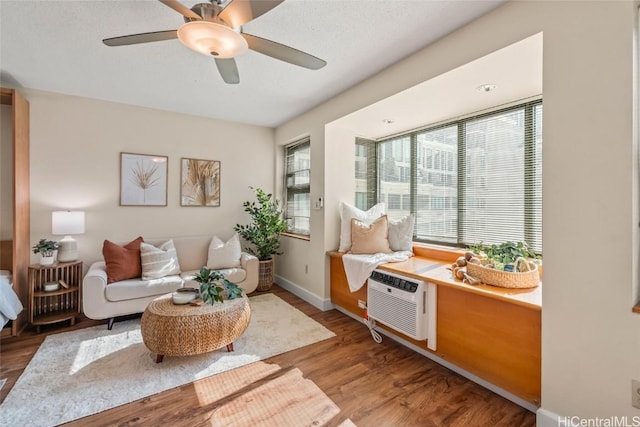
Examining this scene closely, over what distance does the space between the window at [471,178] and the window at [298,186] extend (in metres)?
0.90

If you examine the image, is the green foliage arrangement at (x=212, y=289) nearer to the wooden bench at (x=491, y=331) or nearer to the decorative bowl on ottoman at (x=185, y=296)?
the decorative bowl on ottoman at (x=185, y=296)

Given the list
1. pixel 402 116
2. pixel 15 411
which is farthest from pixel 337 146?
pixel 15 411

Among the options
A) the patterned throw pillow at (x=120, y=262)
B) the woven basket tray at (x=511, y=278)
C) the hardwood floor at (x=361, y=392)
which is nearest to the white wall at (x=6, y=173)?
the patterned throw pillow at (x=120, y=262)

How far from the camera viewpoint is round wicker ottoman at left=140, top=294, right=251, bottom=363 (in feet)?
6.63

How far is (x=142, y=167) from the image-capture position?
11.7 feet

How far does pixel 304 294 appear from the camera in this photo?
3.67 meters

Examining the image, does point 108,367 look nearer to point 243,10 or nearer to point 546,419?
point 243,10

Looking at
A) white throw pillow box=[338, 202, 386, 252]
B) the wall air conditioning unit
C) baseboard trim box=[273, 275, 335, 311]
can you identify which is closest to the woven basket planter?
baseboard trim box=[273, 275, 335, 311]

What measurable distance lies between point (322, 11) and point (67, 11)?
1.68m

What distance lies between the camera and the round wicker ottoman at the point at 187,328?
202 cm

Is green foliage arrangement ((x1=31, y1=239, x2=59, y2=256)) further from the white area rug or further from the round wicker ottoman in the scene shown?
the round wicker ottoman

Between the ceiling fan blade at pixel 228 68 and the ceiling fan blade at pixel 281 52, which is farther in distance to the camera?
the ceiling fan blade at pixel 228 68

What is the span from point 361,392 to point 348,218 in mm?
1843

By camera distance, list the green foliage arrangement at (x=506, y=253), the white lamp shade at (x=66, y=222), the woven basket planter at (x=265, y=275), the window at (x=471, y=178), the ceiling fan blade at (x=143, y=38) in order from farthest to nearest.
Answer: the woven basket planter at (x=265, y=275) → the white lamp shade at (x=66, y=222) → the window at (x=471, y=178) → the green foliage arrangement at (x=506, y=253) → the ceiling fan blade at (x=143, y=38)
